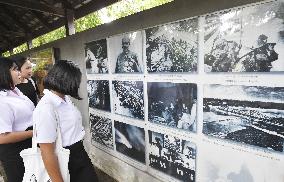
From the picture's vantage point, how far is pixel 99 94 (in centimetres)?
369

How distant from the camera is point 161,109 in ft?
8.85

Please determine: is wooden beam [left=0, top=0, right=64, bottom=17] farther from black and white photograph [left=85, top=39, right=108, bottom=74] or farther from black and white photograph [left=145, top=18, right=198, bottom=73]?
black and white photograph [left=145, top=18, right=198, bottom=73]

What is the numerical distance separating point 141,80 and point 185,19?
0.89 m

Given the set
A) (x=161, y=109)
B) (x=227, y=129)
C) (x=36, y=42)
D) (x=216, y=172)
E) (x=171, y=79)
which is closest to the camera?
(x=227, y=129)

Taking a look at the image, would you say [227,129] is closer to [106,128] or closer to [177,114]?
[177,114]

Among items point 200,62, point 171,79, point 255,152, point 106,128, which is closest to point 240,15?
point 200,62

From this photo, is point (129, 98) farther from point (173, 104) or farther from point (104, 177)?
point (104, 177)

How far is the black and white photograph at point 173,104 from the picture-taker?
92.9 inches

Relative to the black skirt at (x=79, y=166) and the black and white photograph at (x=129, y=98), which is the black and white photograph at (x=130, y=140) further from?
the black skirt at (x=79, y=166)

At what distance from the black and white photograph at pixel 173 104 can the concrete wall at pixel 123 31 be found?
2.20 ft

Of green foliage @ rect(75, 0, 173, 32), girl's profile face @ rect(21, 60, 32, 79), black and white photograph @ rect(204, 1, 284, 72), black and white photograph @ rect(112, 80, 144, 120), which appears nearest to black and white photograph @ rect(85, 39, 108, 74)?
black and white photograph @ rect(112, 80, 144, 120)

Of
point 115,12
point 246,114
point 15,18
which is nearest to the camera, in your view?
point 246,114

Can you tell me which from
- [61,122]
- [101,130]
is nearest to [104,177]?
[101,130]

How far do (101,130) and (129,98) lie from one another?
100 centimetres
